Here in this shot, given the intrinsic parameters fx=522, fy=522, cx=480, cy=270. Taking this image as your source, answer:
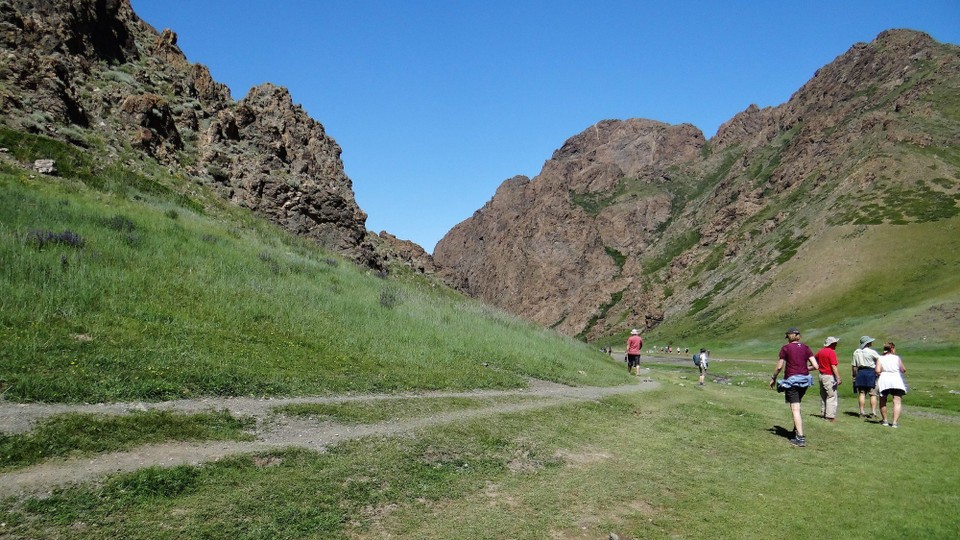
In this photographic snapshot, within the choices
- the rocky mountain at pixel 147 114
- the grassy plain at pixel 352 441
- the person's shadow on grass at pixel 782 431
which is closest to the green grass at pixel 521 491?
the grassy plain at pixel 352 441

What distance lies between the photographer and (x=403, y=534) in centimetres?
690

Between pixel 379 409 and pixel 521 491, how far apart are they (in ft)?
16.9

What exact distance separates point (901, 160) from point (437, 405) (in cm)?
15913

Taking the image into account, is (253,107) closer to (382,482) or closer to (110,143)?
(110,143)

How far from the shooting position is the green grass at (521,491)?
668 centimetres

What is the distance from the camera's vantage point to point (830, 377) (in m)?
18.0

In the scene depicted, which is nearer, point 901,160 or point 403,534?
point 403,534

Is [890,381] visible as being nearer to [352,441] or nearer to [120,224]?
[352,441]

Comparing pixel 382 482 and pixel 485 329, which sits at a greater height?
pixel 485 329

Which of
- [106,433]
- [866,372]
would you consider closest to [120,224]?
[106,433]

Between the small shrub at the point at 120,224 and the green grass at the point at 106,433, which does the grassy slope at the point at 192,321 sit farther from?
the green grass at the point at 106,433

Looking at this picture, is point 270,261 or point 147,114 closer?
point 270,261

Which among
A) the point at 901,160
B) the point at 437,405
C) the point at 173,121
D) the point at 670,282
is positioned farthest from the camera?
the point at 670,282

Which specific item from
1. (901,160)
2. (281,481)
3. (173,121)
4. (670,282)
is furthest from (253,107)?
(670,282)
